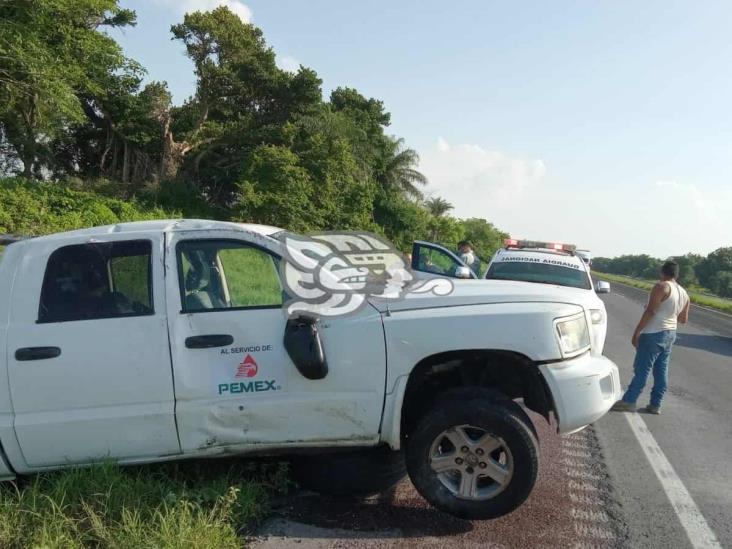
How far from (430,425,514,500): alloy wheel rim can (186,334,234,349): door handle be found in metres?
1.39

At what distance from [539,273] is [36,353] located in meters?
8.06

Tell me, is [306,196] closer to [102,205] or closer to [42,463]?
[102,205]

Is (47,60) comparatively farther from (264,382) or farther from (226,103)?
(264,382)

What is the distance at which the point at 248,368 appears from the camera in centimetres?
360

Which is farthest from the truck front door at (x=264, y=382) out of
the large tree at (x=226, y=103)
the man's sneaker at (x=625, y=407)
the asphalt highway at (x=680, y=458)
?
the large tree at (x=226, y=103)

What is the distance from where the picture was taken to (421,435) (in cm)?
367

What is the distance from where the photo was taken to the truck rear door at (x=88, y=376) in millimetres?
3582

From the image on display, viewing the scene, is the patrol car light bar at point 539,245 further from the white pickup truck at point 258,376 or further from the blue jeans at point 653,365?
the white pickup truck at point 258,376

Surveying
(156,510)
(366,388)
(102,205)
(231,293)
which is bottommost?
(156,510)

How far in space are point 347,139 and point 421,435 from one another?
30.2m

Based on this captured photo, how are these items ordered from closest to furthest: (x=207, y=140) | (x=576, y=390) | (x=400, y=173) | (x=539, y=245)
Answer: (x=576, y=390)
(x=539, y=245)
(x=207, y=140)
(x=400, y=173)

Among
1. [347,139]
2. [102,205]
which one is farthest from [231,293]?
[347,139]
